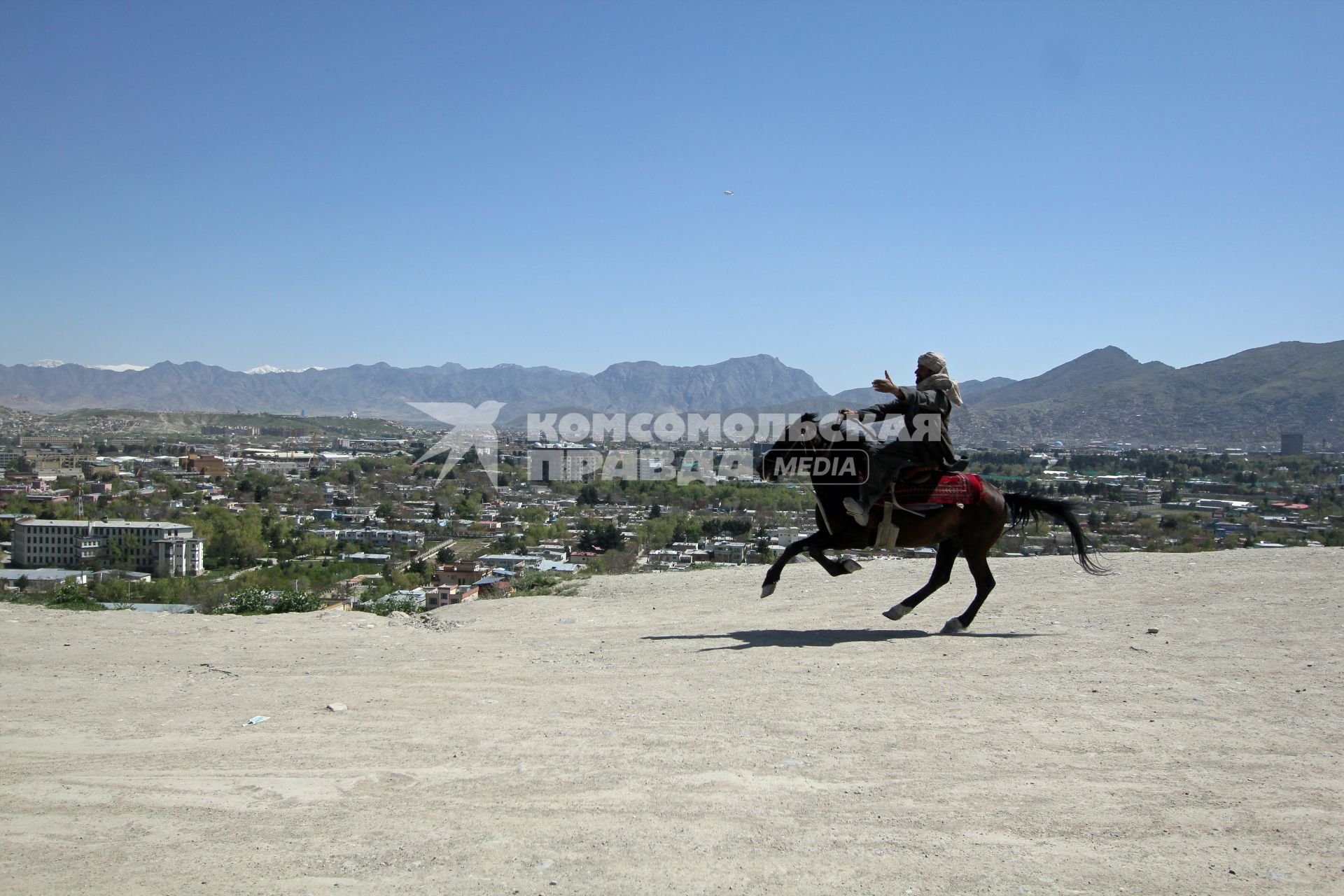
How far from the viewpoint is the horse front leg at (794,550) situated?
9.66 meters

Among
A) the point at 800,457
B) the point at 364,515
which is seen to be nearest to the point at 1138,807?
the point at 800,457

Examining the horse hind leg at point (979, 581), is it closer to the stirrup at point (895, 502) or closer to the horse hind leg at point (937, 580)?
the horse hind leg at point (937, 580)

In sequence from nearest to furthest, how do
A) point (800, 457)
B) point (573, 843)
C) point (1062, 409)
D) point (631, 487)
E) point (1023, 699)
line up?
point (573, 843)
point (1023, 699)
point (800, 457)
point (631, 487)
point (1062, 409)

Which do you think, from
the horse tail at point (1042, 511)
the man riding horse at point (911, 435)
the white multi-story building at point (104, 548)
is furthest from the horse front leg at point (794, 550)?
the white multi-story building at point (104, 548)

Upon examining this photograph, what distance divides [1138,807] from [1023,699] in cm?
205

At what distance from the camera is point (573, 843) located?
13.7ft

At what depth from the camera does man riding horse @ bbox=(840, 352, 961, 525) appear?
9.35 metres

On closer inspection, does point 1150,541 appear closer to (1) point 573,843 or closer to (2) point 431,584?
(2) point 431,584

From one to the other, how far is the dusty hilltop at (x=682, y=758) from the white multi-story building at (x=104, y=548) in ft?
40.8

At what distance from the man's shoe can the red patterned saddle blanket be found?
1.15ft
